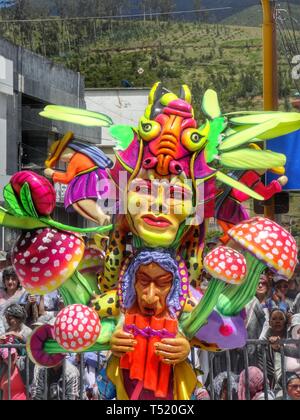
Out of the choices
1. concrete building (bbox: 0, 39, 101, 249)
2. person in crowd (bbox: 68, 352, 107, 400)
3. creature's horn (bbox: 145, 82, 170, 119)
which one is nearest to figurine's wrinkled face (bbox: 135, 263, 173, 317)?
creature's horn (bbox: 145, 82, 170, 119)

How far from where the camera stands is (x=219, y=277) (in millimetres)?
4586

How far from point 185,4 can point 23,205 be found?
112343 millimetres

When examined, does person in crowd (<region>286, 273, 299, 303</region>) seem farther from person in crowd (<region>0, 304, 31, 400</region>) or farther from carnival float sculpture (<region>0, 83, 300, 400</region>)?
carnival float sculpture (<region>0, 83, 300, 400</region>)

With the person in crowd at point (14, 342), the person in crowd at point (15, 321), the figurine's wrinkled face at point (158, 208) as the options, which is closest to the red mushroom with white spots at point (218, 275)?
the figurine's wrinkled face at point (158, 208)

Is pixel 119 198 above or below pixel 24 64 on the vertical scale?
below

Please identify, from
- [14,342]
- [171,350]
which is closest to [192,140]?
[171,350]

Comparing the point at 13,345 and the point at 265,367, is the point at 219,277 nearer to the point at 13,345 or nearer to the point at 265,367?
the point at 265,367

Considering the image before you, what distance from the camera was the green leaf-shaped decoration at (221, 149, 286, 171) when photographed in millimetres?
4879

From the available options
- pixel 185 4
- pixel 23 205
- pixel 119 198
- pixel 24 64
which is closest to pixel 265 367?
pixel 119 198

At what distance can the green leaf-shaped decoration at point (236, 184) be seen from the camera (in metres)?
4.89

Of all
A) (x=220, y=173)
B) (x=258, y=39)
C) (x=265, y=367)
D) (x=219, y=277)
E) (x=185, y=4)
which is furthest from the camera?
(x=185, y=4)

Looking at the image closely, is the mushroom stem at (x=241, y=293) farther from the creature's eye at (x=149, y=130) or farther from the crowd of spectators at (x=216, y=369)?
the crowd of spectators at (x=216, y=369)

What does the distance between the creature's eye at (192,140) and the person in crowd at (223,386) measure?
1897mm

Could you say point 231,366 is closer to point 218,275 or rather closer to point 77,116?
point 218,275
